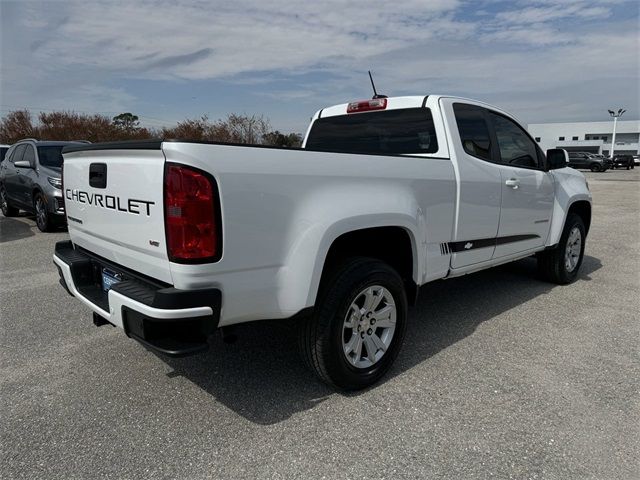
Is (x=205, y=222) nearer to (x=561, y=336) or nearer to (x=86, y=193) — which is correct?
(x=86, y=193)

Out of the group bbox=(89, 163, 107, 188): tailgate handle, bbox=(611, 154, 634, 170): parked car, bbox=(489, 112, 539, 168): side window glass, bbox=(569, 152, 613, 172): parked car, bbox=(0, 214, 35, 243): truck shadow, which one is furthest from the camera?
bbox=(611, 154, 634, 170): parked car

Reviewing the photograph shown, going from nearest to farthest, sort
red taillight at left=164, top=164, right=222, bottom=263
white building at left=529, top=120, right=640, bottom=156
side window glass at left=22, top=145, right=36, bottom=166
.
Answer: red taillight at left=164, top=164, right=222, bottom=263
side window glass at left=22, top=145, right=36, bottom=166
white building at left=529, top=120, right=640, bottom=156

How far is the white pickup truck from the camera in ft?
7.55

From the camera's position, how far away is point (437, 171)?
136 inches

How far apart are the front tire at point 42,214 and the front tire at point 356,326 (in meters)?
7.84

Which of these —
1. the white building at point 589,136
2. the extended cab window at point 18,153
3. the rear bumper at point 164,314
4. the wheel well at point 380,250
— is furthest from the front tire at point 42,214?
the white building at point 589,136

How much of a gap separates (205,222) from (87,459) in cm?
136

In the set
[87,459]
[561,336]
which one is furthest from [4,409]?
[561,336]

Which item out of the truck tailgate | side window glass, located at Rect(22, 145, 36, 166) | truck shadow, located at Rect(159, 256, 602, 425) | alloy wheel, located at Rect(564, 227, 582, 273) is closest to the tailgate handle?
the truck tailgate

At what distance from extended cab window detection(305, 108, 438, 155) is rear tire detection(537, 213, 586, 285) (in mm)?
2498

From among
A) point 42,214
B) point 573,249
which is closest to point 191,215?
point 573,249

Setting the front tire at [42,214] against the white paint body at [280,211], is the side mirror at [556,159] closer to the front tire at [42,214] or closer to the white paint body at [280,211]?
the white paint body at [280,211]

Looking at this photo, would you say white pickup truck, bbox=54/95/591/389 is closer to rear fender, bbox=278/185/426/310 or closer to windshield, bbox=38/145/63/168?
rear fender, bbox=278/185/426/310

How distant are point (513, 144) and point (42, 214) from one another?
841 cm
